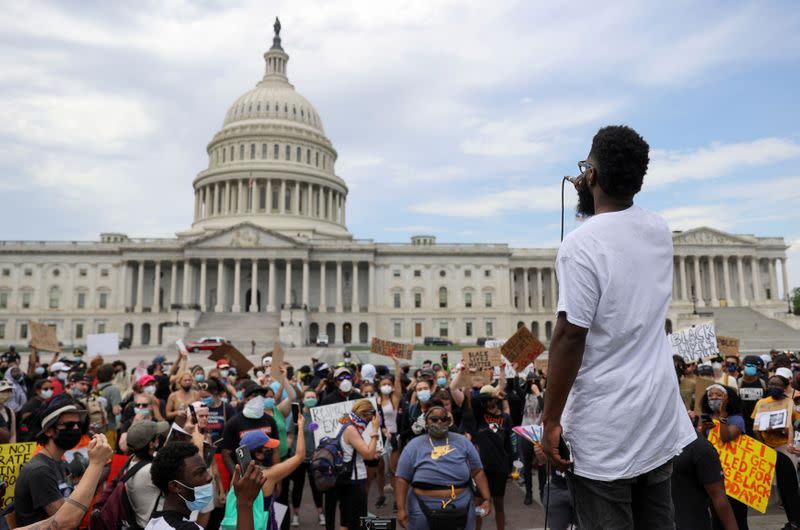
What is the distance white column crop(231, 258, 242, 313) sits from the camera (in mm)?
79188

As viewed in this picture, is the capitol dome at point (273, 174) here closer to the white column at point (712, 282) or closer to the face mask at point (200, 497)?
the white column at point (712, 282)

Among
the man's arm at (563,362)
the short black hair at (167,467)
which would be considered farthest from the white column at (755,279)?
the man's arm at (563,362)

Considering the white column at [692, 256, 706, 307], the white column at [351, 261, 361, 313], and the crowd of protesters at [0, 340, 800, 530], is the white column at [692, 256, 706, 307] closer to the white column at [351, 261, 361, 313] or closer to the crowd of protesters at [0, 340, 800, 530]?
the white column at [351, 261, 361, 313]

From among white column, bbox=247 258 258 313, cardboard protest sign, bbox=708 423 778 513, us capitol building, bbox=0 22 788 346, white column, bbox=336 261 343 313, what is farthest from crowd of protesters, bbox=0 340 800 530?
white column, bbox=336 261 343 313

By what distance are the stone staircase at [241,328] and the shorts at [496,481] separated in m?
56.3

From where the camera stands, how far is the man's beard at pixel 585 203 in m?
3.60

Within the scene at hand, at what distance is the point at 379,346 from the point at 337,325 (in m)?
62.3

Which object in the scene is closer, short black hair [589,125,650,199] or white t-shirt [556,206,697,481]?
white t-shirt [556,206,697,481]

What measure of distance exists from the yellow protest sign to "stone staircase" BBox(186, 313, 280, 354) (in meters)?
57.9

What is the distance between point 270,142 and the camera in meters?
98.4

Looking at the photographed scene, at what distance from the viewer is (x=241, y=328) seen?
71.9 m

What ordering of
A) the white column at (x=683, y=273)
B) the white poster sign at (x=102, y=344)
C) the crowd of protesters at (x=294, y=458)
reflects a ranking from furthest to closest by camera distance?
the white column at (x=683, y=273) < the white poster sign at (x=102, y=344) < the crowd of protesters at (x=294, y=458)

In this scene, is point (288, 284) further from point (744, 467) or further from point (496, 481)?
point (744, 467)

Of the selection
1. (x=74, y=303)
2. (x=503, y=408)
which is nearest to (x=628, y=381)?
(x=503, y=408)
